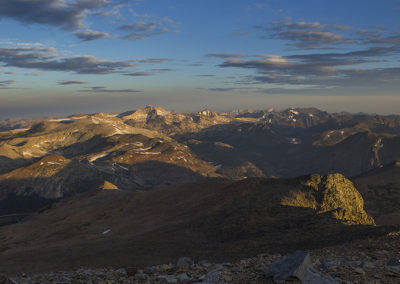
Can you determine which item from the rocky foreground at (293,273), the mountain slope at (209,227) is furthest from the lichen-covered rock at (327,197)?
the rocky foreground at (293,273)

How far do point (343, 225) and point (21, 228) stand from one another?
123809 millimetres

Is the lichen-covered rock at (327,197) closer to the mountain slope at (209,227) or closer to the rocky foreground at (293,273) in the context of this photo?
the mountain slope at (209,227)

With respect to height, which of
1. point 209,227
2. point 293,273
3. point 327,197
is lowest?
point 209,227

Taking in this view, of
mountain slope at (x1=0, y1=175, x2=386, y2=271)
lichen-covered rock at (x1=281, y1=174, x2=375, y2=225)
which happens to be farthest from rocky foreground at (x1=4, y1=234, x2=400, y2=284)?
lichen-covered rock at (x1=281, y1=174, x2=375, y2=225)

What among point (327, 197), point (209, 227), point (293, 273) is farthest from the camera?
point (327, 197)

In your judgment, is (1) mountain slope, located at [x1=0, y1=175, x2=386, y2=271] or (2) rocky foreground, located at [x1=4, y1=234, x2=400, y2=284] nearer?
(2) rocky foreground, located at [x1=4, y1=234, x2=400, y2=284]

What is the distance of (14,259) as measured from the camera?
63844 millimetres

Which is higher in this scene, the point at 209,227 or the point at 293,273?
the point at 293,273

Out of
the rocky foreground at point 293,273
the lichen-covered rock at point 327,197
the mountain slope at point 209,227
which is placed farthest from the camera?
the lichen-covered rock at point 327,197

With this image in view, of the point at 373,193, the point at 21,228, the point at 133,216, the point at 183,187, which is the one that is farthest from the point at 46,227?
the point at 373,193

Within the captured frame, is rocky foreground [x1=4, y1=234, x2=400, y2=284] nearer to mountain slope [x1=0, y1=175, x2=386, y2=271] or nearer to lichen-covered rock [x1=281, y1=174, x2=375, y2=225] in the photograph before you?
mountain slope [x1=0, y1=175, x2=386, y2=271]

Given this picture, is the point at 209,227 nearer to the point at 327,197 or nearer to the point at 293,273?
the point at 327,197

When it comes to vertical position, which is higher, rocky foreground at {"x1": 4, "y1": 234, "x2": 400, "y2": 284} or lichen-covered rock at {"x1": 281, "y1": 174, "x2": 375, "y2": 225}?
rocky foreground at {"x1": 4, "y1": 234, "x2": 400, "y2": 284}

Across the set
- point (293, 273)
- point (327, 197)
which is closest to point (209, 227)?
point (327, 197)
